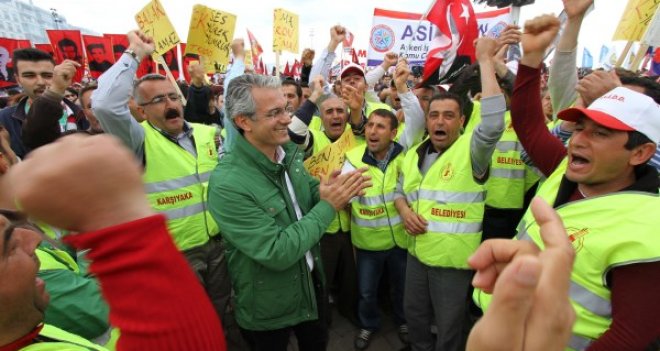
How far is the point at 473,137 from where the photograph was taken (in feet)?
8.45

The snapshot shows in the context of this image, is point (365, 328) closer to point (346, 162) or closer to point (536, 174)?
point (346, 162)

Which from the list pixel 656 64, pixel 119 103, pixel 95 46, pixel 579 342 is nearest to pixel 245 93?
pixel 119 103

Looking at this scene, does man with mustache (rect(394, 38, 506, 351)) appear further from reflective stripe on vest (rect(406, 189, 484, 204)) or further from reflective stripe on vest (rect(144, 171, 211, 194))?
reflective stripe on vest (rect(144, 171, 211, 194))

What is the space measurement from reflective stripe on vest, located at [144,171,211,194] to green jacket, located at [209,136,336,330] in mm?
872

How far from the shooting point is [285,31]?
616cm

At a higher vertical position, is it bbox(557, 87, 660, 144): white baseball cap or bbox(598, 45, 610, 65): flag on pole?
bbox(598, 45, 610, 65): flag on pole

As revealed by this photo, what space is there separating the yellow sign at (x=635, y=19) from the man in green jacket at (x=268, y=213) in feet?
13.0

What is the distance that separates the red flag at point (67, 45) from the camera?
8.70 meters

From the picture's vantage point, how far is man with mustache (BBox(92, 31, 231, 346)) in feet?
8.59

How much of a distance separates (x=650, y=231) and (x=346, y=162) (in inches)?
96.1

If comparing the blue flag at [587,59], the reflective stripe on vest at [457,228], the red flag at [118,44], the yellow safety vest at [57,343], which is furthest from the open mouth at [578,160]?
the blue flag at [587,59]

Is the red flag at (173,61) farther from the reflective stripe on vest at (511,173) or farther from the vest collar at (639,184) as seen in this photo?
the vest collar at (639,184)

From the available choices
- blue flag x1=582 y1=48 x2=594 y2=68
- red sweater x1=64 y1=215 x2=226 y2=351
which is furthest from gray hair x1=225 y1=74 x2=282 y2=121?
blue flag x1=582 y1=48 x2=594 y2=68

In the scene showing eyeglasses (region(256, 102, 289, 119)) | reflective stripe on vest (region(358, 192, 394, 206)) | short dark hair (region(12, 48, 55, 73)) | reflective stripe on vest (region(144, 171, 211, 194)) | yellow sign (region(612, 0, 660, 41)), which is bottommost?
reflective stripe on vest (region(358, 192, 394, 206))
